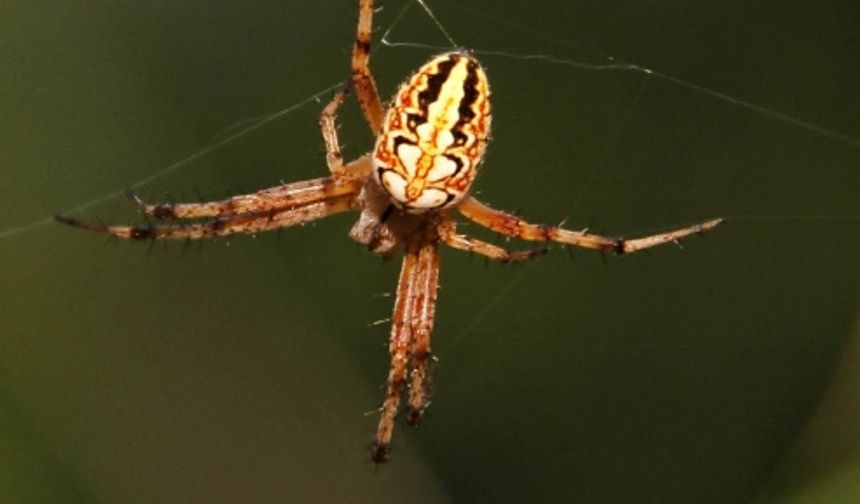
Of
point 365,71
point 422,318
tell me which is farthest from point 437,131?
point 422,318

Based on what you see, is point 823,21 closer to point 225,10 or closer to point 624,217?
point 624,217

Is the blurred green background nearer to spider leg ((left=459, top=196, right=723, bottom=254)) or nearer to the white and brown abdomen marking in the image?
spider leg ((left=459, top=196, right=723, bottom=254))

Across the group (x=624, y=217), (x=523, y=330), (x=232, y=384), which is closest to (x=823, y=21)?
(x=624, y=217)

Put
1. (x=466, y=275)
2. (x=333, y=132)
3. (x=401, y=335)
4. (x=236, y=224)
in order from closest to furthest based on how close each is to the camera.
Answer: (x=333, y=132)
(x=236, y=224)
(x=401, y=335)
(x=466, y=275)

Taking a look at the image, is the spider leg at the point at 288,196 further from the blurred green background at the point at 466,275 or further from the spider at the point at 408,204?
the blurred green background at the point at 466,275

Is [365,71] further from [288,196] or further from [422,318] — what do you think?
[422,318]
